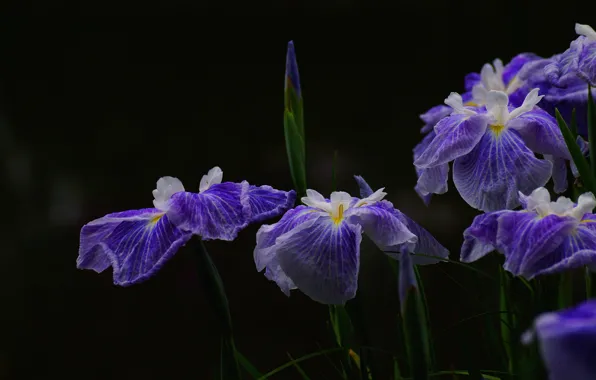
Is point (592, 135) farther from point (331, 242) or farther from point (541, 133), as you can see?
point (331, 242)

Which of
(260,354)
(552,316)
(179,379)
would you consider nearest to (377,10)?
(260,354)

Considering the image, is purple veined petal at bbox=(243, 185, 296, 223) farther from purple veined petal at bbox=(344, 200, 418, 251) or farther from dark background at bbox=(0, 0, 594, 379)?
dark background at bbox=(0, 0, 594, 379)

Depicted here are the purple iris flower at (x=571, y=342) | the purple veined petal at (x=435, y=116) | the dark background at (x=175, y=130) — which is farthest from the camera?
the dark background at (x=175, y=130)

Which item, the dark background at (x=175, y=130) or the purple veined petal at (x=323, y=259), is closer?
the purple veined petal at (x=323, y=259)

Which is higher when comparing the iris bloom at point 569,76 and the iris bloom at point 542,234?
the iris bloom at point 569,76

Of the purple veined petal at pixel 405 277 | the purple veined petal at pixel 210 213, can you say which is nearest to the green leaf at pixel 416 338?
the purple veined petal at pixel 405 277

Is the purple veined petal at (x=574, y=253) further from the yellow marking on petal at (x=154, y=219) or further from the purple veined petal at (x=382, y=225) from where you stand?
the yellow marking on petal at (x=154, y=219)

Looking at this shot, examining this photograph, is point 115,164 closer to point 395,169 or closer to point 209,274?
point 395,169
